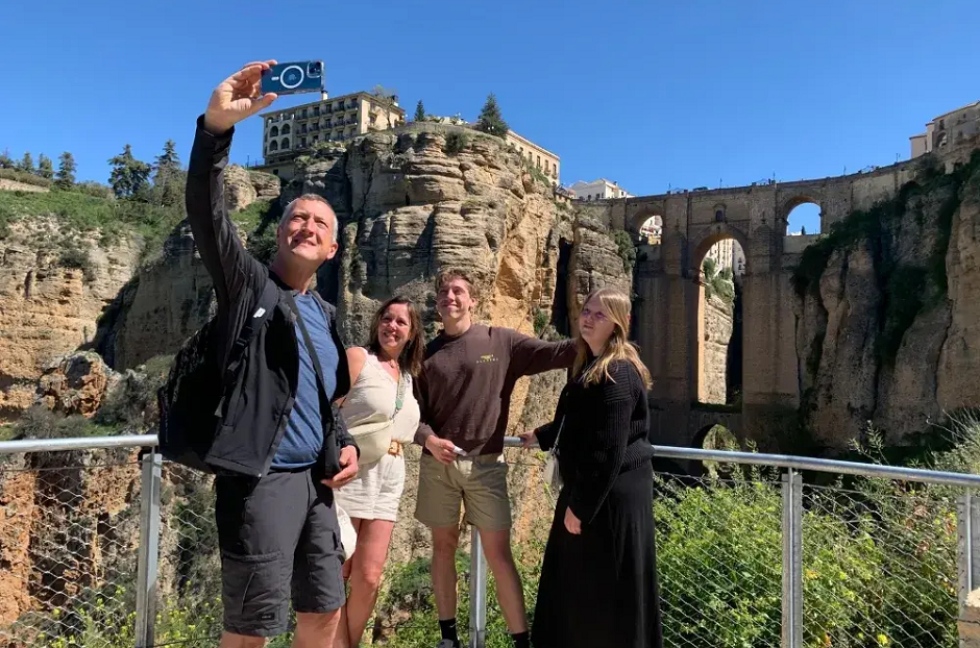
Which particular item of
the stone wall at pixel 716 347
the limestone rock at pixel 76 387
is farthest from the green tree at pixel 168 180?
the stone wall at pixel 716 347

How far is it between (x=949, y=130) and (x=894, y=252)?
5.28 m

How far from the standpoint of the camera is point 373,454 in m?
3.35

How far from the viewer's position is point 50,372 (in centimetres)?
1703

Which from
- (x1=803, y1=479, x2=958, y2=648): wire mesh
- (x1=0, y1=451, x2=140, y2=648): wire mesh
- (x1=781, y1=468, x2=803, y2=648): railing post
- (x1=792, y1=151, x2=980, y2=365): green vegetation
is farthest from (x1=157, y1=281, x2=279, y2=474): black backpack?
(x1=792, y1=151, x2=980, y2=365): green vegetation

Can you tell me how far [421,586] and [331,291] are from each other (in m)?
13.3

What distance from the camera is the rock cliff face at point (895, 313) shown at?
70.5ft

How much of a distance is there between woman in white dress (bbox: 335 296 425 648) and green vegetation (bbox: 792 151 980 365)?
967 inches

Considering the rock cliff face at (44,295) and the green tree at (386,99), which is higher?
the green tree at (386,99)

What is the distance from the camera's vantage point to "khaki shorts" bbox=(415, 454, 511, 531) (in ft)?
12.1

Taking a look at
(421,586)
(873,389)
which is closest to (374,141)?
(421,586)

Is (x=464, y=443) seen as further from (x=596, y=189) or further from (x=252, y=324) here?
(x=596, y=189)

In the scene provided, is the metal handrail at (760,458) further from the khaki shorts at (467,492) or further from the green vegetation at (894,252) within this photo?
the green vegetation at (894,252)

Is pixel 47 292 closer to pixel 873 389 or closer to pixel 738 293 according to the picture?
pixel 873 389

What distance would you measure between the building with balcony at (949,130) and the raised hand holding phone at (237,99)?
28.5 meters
